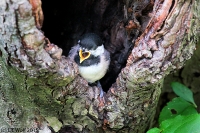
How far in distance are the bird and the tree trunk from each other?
0.26 m

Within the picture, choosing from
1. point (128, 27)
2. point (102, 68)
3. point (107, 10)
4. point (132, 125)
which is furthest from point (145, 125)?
point (107, 10)

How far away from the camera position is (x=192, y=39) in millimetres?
1544

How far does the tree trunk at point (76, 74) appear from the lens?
4.09 ft

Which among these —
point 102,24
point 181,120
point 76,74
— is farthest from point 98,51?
point 181,120

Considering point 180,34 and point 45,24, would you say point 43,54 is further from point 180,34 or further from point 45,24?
point 45,24

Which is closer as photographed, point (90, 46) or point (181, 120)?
point (181, 120)

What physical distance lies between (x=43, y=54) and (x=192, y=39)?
759 mm

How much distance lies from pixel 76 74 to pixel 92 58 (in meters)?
0.52

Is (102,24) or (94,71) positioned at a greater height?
(102,24)

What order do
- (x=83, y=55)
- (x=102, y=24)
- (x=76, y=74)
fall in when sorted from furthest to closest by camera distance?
(x=102, y=24)
(x=83, y=55)
(x=76, y=74)

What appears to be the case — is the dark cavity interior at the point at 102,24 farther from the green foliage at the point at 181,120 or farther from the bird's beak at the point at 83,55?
the green foliage at the point at 181,120

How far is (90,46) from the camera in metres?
1.92

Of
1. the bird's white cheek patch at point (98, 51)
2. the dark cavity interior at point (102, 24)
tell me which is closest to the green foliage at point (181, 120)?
the dark cavity interior at point (102, 24)

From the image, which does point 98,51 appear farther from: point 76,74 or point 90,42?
point 76,74
